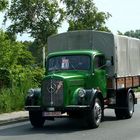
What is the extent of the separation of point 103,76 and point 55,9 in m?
15.9

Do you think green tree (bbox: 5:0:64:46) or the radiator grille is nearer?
the radiator grille

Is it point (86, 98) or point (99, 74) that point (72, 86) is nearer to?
point (86, 98)

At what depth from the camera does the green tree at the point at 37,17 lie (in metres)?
34.3

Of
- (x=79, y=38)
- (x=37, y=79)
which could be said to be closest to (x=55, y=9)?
(x=37, y=79)

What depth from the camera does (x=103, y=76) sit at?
18.9m

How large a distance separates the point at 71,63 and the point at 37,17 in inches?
656

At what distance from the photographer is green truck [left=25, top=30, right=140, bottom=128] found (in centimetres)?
1708

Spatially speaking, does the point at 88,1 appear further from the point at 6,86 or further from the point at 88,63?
the point at 88,63

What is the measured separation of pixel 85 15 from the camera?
35.7m

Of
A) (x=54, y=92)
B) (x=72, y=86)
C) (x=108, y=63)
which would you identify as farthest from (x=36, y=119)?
(x=108, y=63)

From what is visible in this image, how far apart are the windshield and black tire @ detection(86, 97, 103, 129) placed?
53.5 inches

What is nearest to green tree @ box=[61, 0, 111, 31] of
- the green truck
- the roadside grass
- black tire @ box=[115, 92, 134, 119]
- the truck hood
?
the roadside grass

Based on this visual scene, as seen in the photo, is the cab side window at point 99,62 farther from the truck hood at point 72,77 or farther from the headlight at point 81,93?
the headlight at point 81,93

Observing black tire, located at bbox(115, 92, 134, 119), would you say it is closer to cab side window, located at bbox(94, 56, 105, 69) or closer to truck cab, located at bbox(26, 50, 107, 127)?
truck cab, located at bbox(26, 50, 107, 127)
